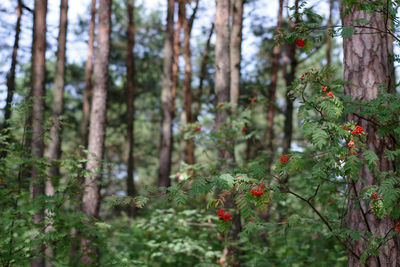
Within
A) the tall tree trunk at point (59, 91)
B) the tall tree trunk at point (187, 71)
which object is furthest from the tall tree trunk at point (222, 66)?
the tall tree trunk at point (187, 71)

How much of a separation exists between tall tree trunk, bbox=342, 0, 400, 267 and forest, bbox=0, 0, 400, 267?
0.01 meters

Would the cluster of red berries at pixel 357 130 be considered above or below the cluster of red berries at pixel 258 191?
above

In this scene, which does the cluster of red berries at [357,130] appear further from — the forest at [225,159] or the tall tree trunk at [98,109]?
the tall tree trunk at [98,109]

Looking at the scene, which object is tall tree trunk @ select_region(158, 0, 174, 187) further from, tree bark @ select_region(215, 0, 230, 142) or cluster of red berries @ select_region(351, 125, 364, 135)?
cluster of red berries @ select_region(351, 125, 364, 135)

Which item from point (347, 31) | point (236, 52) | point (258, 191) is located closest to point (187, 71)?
point (236, 52)

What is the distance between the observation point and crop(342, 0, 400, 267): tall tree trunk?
3348 mm

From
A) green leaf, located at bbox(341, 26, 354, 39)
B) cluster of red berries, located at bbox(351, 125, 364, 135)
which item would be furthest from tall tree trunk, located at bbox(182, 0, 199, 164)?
cluster of red berries, located at bbox(351, 125, 364, 135)

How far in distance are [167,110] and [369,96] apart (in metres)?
9.15

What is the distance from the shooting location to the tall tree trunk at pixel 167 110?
38.7 feet

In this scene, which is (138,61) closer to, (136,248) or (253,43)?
(253,43)

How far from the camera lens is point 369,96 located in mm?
3631

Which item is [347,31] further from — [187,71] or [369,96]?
[187,71]

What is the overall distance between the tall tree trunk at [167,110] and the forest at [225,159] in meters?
0.05

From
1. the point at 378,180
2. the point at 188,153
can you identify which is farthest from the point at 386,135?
the point at 188,153
